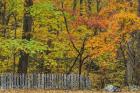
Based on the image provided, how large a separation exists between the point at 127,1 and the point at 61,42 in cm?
676

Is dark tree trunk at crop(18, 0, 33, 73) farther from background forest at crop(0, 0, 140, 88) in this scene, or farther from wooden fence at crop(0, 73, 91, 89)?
wooden fence at crop(0, 73, 91, 89)

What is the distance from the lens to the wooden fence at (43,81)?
2484 centimetres

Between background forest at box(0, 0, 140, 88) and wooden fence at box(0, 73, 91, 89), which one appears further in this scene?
background forest at box(0, 0, 140, 88)

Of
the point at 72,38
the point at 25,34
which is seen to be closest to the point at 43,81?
the point at 25,34

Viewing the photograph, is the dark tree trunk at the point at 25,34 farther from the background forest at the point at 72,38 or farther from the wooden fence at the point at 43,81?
the wooden fence at the point at 43,81

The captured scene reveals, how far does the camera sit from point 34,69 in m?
35.5

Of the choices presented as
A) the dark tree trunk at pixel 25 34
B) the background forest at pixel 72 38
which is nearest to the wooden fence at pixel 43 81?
the background forest at pixel 72 38

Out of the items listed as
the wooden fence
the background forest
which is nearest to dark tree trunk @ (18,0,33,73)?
the background forest

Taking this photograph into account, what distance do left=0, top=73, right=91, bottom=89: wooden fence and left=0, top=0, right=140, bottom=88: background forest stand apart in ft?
6.06

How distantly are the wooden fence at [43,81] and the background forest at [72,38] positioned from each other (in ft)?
6.06

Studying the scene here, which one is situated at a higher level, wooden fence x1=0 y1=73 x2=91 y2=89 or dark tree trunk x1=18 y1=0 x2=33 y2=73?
dark tree trunk x1=18 y1=0 x2=33 y2=73

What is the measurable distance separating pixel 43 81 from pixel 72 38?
15.7ft

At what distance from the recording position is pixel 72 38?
28.8 m

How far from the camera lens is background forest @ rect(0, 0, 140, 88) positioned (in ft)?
86.3
